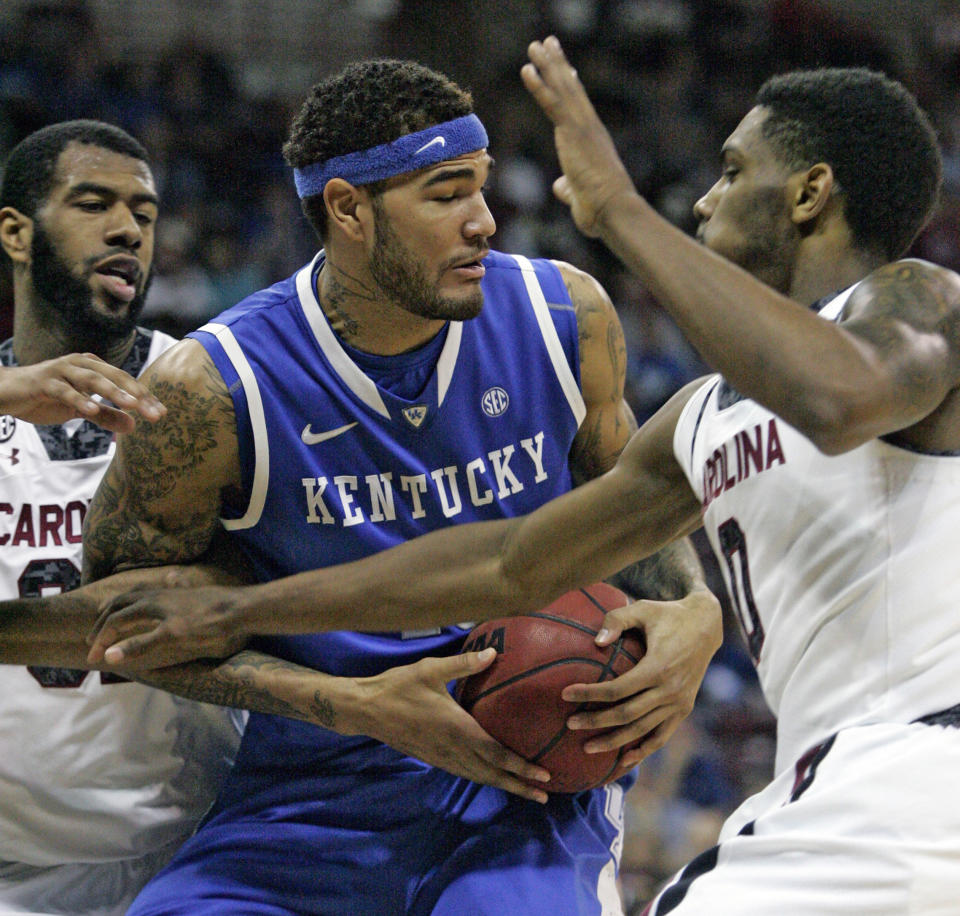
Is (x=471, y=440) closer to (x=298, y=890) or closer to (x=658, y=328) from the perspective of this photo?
(x=298, y=890)

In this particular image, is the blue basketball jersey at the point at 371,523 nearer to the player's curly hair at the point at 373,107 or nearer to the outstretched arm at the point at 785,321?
the player's curly hair at the point at 373,107

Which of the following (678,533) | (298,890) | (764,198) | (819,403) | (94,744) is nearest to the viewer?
(819,403)

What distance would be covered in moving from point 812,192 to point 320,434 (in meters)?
1.28

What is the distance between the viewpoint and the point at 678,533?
2.78 m

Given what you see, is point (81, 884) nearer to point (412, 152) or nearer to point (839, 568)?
point (412, 152)

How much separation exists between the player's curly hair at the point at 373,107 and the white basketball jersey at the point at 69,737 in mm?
1066

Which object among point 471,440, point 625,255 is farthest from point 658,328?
point 625,255

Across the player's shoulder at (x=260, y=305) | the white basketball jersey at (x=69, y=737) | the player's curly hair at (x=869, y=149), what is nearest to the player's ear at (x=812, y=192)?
the player's curly hair at (x=869, y=149)

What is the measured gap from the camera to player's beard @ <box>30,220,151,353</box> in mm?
3711

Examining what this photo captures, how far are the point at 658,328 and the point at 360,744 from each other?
→ 549cm

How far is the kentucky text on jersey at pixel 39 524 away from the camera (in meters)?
3.47

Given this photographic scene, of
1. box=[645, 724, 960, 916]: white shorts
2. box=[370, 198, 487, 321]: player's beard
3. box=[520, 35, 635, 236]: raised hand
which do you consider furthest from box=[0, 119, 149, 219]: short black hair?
box=[645, 724, 960, 916]: white shorts

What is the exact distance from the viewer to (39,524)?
3.48m

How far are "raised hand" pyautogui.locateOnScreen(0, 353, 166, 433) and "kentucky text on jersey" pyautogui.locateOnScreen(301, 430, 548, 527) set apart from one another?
18.2 inches
